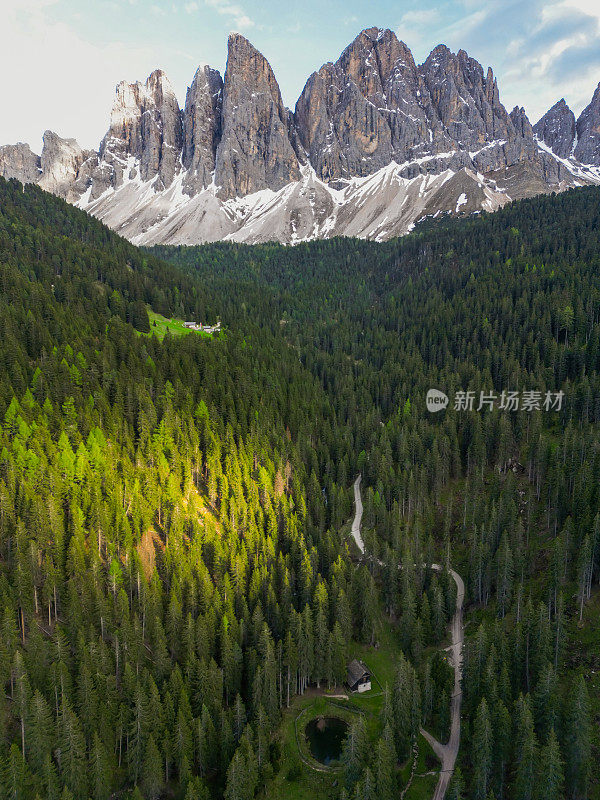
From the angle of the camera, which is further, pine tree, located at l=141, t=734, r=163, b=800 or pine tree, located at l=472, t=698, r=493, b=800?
pine tree, located at l=141, t=734, r=163, b=800

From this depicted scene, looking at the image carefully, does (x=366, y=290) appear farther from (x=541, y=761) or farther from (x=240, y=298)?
(x=541, y=761)

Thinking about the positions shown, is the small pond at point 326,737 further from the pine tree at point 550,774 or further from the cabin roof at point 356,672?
the pine tree at point 550,774

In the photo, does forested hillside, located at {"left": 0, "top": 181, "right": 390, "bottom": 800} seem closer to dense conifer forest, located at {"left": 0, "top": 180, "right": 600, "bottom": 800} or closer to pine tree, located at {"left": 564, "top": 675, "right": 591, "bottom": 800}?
dense conifer forest, located at {"left": 0, "top": 180, "right": 600, "bottom": 800}

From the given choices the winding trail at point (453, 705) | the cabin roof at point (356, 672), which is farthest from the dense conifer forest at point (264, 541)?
the winding trail at point (453, 705)

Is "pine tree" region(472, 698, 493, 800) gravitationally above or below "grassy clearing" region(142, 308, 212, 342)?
below

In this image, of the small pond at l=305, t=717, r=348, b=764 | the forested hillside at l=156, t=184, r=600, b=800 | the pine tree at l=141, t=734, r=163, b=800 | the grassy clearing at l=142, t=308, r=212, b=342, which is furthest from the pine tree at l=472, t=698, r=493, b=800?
the grassy clearing at l=142, t=308, r=212, b=342

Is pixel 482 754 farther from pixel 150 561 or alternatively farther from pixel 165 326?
pixel 165 326
